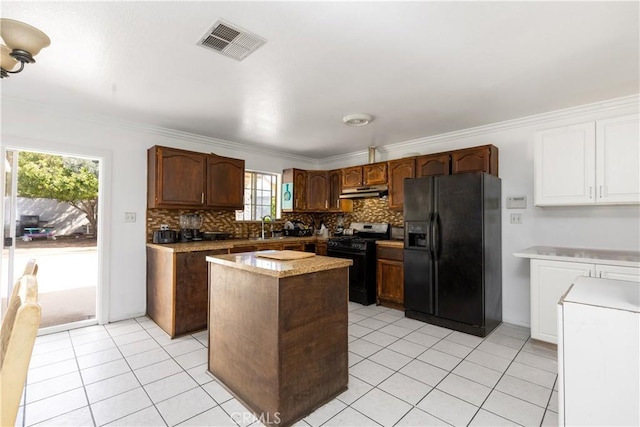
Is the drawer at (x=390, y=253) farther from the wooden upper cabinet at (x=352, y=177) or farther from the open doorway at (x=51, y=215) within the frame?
the open doorway at (x=51, y=215)

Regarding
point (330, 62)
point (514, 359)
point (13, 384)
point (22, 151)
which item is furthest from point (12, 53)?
point (514, 359)

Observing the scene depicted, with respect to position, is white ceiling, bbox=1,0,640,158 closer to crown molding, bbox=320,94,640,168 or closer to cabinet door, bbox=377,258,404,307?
crown molding, bbox=320,94,640,168

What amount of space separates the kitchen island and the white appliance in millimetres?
1245

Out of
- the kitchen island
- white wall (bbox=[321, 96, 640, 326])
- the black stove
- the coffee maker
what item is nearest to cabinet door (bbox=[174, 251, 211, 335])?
the coffee maker

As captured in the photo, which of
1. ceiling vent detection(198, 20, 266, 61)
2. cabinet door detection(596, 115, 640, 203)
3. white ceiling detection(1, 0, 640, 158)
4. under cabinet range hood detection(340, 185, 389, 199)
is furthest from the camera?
under cabinet range hood detection(340, 185, 389, 199)

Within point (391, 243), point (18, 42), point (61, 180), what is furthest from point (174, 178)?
point (391, 243)

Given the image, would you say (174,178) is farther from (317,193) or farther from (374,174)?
(374,174)

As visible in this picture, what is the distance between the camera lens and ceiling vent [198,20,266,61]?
187 cm

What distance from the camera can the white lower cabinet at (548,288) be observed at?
2.72 meters

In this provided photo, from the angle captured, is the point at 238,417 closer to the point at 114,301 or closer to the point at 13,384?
the point at 13,384

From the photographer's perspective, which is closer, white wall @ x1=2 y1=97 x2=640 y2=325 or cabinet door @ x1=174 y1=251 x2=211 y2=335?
white wall @ x1=2 y1=97 x2=640 y2=325

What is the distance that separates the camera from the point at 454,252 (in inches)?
133

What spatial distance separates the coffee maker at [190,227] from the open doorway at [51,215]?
3.13 ft

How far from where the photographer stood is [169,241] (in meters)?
3.67
